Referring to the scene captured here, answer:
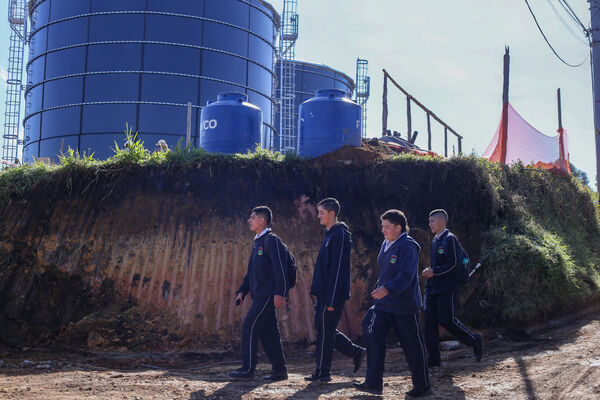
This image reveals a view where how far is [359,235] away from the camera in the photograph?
856 cm

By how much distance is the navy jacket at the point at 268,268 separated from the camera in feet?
18.6

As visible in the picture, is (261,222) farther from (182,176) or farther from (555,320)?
(555,320)

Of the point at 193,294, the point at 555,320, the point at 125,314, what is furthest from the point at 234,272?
the point at 555,320

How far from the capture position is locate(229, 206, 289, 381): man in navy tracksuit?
5648 millimetres

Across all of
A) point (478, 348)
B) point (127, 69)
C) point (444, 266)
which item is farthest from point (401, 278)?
point (127, 69)

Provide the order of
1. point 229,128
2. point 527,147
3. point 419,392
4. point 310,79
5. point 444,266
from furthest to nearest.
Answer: point 310,79, point 527,147, point 229,128, point 444,266, point 419,392

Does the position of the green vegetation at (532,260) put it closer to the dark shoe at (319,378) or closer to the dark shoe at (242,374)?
the dark shoe at (319,378)

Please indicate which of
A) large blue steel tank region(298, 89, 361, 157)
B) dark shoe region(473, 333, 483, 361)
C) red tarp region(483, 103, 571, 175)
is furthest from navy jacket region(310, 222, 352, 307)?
red tarp region(483, 103, 571, 175)

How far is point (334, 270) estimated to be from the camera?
18.0ft

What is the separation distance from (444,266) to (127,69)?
13.1 m

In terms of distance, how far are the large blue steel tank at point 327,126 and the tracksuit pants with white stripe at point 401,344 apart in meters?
4.48

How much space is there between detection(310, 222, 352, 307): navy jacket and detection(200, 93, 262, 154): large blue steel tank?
423 centimetres

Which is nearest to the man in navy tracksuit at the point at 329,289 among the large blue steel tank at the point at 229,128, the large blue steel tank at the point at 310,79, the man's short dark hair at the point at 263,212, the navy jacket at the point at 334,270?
the navy jacket at the point at 334,270

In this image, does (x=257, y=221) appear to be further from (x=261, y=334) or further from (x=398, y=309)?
(x=398, y=309)
